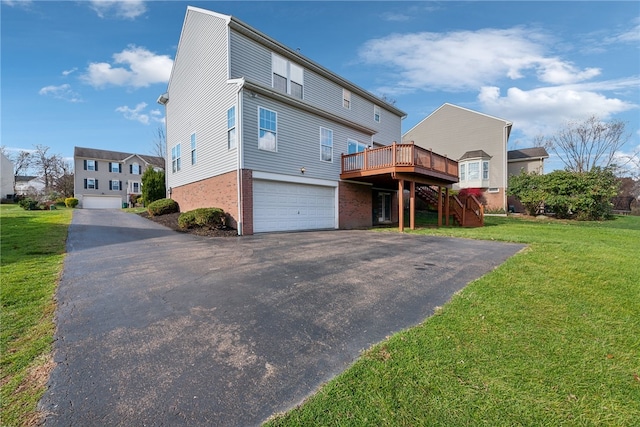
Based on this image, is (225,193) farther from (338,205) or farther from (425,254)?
(425,254)

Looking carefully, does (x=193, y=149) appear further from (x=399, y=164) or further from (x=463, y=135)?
(x=463, y=135)

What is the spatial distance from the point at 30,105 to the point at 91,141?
82.8ft

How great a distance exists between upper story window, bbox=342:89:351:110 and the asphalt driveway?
12.9 metres

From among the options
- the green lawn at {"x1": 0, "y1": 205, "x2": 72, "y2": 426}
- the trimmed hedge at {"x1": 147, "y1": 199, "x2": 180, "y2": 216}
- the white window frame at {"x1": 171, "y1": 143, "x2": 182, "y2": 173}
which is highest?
the white window frame at {"x1": 171, "y1": 143, "x2": 182, "y2": 173}

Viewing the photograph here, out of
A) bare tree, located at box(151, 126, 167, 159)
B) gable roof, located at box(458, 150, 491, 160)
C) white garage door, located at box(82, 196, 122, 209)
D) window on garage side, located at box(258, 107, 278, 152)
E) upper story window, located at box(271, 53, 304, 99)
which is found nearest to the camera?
window on garage side, located at box(258, 107, 278, 152)

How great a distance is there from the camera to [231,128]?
36.8 ft

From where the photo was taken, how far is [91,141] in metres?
32.2

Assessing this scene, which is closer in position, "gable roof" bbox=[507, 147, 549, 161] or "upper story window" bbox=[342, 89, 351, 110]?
"upper story window" bbox=[342, 89, 351, 110]

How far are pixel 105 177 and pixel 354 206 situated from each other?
127 ft

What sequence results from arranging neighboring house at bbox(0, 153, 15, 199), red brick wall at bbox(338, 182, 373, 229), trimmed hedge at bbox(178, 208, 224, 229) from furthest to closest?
neighboring house at bbox(0, 153, 15, 199), red brick wall at bbox(338, 182, 373, 229), trimmed hedge at bbox(178, 208, 224, 229)

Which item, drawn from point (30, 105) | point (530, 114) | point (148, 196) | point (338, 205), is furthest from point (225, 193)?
point (530, 114)

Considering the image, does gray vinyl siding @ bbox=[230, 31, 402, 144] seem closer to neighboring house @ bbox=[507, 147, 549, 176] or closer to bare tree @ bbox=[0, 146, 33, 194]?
neighboring house @ bbox=[507, 147, 549, 176]

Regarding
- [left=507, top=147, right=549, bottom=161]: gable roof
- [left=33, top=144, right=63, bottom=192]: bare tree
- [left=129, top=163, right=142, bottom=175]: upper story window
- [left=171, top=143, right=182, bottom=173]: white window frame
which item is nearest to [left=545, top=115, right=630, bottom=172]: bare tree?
[left=507, top=147, right=549, bottom=161]: gable roof

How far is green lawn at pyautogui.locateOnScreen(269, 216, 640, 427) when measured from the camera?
73.7 inches
